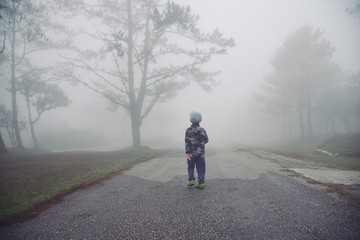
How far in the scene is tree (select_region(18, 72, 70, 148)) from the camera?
83.2 feet

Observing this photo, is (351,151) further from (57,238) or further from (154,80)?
(57,238)

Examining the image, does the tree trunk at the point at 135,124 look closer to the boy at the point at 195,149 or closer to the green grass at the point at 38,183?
the green grass at the point at 38,183

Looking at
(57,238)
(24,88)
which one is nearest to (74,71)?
(24,88)

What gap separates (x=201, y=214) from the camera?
4.31 m

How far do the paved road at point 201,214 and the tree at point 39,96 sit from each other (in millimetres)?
24178

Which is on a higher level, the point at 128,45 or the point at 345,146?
the point at 128,45

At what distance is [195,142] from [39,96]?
90.8 feet

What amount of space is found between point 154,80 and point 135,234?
56.6 ft

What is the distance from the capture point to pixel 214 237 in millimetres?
3457

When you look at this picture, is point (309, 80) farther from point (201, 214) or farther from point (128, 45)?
point (201, 214)

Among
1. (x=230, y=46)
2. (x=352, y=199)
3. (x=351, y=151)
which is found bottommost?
(x=351, y=151)

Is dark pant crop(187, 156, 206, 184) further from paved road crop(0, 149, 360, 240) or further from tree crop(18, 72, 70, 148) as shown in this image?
tree crop(18, 72, 70, 148)

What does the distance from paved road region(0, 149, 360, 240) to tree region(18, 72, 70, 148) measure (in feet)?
79.3

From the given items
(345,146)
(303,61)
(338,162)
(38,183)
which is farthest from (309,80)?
(38,183)
